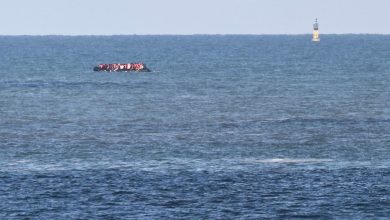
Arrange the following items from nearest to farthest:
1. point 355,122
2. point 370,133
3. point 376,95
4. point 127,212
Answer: point 127,212 → point 370,133 → point 355,122 → point 376,95

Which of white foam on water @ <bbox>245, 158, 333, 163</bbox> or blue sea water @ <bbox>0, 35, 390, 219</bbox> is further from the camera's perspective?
white foam on water @ <bbox>245, 158, 333, 163</bbox>

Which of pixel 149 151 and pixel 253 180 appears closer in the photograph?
pixel 253 180

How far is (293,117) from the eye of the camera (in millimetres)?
123688

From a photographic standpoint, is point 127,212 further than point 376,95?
No

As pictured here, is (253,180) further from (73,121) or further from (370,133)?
(73,121)

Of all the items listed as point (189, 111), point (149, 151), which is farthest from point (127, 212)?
point (189, 111)

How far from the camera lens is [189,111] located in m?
132

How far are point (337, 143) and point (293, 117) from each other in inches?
908

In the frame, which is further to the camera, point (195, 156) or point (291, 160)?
point (195, 156)

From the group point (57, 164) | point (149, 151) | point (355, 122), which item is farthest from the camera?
point (355, 122)

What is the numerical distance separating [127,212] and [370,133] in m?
40.0

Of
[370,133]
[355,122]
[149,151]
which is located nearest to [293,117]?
[355,122]

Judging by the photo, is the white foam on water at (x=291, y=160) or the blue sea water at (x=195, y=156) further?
the white foam on water at (x=291, y=160)

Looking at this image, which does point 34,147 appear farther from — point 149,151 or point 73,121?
point 73,121
